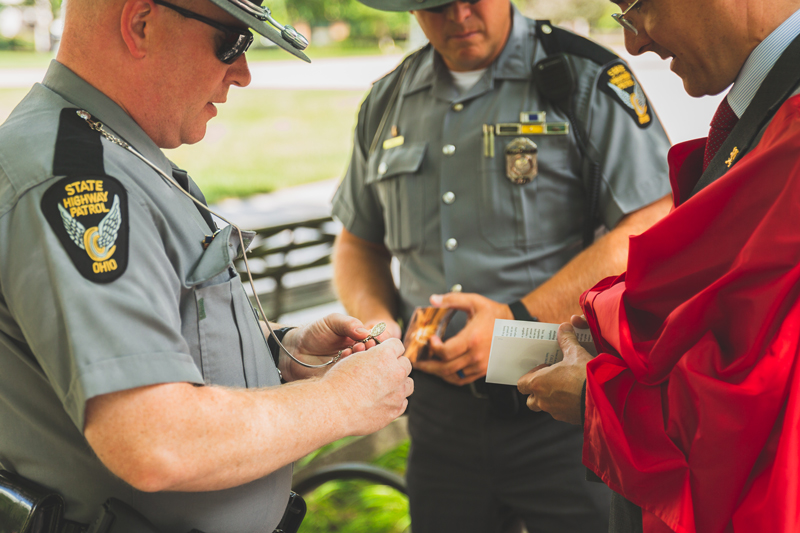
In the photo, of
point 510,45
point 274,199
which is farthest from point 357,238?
point 274,199

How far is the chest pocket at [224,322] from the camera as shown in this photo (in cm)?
105

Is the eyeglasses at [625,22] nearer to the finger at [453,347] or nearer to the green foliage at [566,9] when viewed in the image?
the finger at [453,347]

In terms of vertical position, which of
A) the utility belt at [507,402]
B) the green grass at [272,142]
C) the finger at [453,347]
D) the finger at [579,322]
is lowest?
the green grass at [272,142]

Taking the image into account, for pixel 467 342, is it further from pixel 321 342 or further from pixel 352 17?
pixel 352 17

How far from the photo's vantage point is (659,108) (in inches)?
206

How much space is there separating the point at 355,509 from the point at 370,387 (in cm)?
226

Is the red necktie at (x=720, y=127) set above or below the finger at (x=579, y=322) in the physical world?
above

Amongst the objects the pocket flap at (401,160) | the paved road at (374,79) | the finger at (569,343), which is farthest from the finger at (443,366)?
the paved road at (374,79)

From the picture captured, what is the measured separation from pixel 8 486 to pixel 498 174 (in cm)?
144

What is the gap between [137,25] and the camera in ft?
3.26

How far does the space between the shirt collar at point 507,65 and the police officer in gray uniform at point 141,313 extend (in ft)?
3.03

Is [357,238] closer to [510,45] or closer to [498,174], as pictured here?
[498,174]

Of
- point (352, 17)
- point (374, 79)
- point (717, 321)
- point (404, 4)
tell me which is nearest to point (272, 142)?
point (374, 79)

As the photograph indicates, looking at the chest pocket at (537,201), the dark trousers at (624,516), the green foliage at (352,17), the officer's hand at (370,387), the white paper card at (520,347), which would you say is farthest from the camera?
the green foliage at (352,17)
